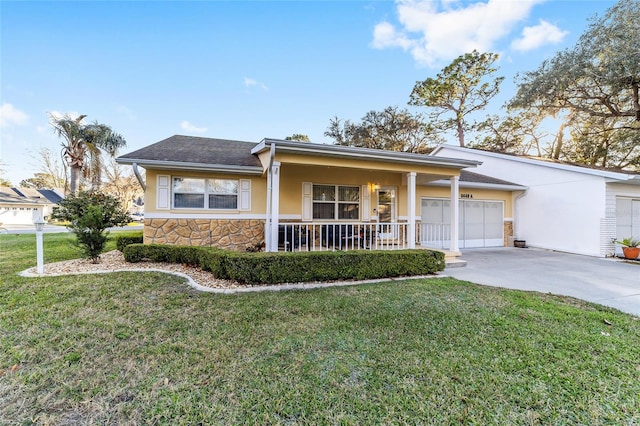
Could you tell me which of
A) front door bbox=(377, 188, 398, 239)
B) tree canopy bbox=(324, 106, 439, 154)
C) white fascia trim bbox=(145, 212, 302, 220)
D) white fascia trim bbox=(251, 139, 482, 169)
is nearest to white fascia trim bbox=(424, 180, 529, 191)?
front door bbox=(377, 188, 398, 239)

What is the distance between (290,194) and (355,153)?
3252 mm

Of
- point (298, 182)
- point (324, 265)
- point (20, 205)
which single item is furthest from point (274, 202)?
point (20, 205)

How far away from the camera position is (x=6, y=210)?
24.3 metres

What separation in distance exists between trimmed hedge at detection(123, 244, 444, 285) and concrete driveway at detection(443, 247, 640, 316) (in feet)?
3.81

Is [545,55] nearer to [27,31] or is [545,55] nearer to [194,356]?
[194,356]

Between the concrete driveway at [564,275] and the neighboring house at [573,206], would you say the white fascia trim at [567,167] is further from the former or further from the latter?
the concrete driveway at [564,275]

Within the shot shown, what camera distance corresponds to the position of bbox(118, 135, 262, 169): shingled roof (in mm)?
7812

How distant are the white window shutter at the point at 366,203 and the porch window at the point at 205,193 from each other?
15.1ft

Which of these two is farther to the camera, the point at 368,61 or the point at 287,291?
the point at 368,61

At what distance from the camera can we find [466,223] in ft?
39.3

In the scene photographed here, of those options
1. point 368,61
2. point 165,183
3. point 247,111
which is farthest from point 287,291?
point 247,111

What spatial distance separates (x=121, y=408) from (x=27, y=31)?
563 inches

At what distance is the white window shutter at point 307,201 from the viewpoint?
9.63m

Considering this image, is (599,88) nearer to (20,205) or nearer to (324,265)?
(324,265)
